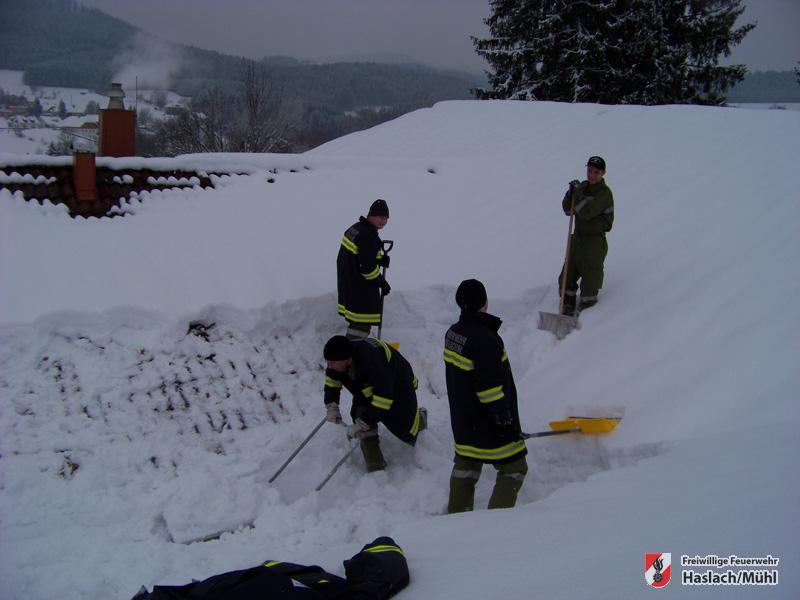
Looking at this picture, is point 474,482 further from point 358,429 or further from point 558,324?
point 558,324

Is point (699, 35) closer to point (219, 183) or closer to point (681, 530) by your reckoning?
point (219, 183)

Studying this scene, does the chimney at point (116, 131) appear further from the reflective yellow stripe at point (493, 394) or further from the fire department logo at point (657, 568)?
the fire department logo at point (657, 568)

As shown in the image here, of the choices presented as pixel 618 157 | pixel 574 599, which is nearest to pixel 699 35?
pixel 618 157

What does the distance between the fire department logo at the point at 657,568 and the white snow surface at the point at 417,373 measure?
48 mm

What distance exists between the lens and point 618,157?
9141mm

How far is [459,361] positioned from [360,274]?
83.9 inches

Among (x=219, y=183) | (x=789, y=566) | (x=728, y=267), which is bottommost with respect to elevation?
(x=789, y=566)

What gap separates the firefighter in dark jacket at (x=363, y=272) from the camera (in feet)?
19.2

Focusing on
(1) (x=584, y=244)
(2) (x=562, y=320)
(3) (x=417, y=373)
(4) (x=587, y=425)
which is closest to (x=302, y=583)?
(4) (x=587, y=425)

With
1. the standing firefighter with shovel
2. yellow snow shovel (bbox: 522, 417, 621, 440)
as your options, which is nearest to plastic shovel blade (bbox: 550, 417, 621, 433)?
yellow snow shovel (bbox: 522, 417, 621, 440)

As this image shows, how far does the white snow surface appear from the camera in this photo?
3.46 m

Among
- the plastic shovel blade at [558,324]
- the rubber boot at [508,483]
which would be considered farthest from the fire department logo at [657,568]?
the plastic shovel blade at [558,324]

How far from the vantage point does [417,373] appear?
6438 millimetres

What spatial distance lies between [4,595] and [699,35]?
23851 millimetres
